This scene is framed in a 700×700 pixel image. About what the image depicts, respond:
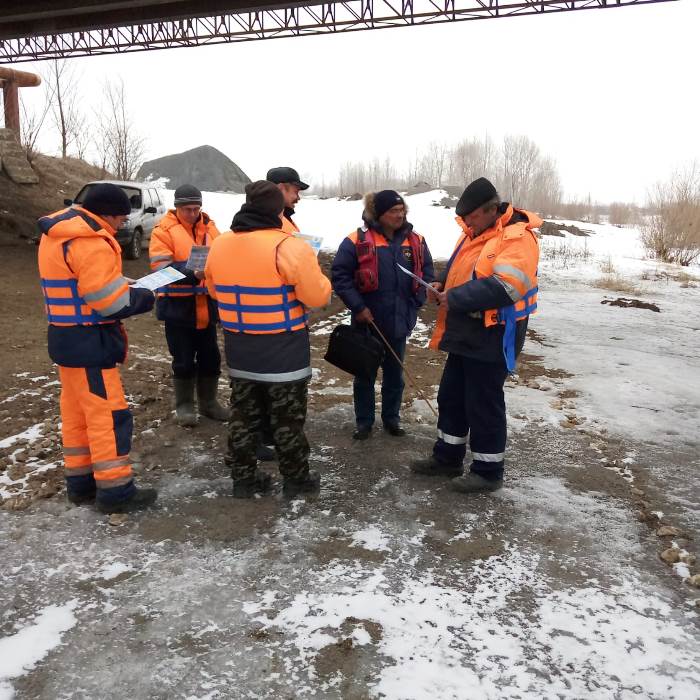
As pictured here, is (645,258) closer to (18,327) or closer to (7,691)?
(18,327)

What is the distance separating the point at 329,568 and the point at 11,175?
1921 cm

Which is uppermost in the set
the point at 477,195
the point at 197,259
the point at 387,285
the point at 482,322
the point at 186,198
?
the point at 186,198

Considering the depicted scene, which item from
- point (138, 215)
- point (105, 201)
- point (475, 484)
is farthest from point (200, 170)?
point (475, 484)

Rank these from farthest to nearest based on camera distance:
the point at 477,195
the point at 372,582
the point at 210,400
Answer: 1. the point at 210,400
2. the point at 477,195
3. the point at 372,582

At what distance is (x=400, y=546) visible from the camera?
3221 millimetres

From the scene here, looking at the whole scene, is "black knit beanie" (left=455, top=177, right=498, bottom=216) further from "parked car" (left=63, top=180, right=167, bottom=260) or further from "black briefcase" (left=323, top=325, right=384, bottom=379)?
"parked car" (left=63, top=180, right=167, bottom=260)

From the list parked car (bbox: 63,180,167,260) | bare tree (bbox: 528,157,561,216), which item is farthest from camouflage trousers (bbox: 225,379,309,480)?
bare tree (bbox: 528,157,561,216)

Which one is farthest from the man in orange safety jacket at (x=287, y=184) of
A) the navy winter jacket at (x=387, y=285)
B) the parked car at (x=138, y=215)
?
the parked car at (x=138, y=215)

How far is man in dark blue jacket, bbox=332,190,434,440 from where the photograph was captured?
4.35 m

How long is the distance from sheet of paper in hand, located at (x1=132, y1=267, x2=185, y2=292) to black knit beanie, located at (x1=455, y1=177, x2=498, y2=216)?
5.99 ft

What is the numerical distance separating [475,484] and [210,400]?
8.00 ft

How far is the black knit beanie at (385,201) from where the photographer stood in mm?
4246

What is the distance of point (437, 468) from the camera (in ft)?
13.5

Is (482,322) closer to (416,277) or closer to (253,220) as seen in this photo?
(416,277)
